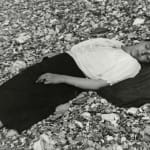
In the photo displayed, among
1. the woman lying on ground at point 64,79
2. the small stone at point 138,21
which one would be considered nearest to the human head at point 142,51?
the woman lying on ground at point 64,79

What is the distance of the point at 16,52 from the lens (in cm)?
544

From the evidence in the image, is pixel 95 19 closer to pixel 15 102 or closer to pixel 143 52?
pixel 143 52

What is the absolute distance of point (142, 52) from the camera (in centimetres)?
419

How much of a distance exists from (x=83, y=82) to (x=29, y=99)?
1.83 feet

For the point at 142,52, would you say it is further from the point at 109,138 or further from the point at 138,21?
the point at 138,21

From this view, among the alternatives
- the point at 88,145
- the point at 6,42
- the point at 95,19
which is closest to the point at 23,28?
the point at 6,42

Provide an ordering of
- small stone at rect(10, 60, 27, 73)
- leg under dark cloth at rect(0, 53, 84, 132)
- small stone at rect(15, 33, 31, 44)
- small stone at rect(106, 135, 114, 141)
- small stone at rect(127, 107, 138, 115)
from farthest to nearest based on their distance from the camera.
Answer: small stone at rect(15, 33, 31, 44)
small stone at rect(10, 60, 27, 73)
small stone at rect(127, 107, 138, 115)
leg under dark cloth at rect(0, 53, 84, 132)
small stone at rect(106, 135, 114, 141)

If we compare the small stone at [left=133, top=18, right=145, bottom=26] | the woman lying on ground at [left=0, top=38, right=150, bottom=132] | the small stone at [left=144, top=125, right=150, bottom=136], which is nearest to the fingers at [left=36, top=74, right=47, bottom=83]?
the woman lying on ground at [left=0, top=38, right=150, bottom=132]

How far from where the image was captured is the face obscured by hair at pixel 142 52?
13.6 ft

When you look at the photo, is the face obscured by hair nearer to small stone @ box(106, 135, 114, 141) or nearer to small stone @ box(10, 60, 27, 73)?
small stone @ box(106, 135, 114, 141)

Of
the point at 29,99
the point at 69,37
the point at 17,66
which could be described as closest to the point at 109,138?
the point at 29,99

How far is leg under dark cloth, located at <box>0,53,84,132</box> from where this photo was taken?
3992 millimetres

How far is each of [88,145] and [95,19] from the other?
2473 millimetres

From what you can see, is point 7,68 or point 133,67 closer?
point 133,67
